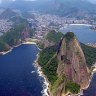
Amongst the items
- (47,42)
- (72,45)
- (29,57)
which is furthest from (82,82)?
(47,42)

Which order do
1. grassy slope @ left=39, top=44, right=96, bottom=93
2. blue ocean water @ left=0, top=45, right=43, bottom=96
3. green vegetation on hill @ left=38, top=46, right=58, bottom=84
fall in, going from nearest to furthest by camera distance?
grassy slope @ left=39, top=44, right=96, bottom=93 → blue ocean water @ left=0, top=45, right=43, bottom=96 → green vegetation on hill @ left=38, top=46, right=58, bottom=84

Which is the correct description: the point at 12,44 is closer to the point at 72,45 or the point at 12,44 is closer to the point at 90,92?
the point at 72,45

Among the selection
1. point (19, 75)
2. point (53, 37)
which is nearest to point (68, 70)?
point (19, 75)

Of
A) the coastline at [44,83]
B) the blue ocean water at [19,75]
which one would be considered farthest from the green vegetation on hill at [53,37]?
the coastline at [44,83]

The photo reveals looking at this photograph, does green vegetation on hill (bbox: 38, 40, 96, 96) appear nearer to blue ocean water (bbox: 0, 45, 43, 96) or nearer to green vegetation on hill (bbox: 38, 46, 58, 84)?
green vegetation on hill (bbox: 38, 46, 58, 84)

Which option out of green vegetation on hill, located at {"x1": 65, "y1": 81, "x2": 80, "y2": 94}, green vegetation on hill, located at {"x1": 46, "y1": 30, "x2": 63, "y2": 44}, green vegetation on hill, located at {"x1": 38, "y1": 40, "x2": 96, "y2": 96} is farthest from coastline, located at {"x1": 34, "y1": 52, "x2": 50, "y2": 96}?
green vegetation on hill, located at {"x1": 46, "y1": 30, "x2": 63, "y2": 44}

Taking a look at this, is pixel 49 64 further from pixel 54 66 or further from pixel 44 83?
pixel 44 83

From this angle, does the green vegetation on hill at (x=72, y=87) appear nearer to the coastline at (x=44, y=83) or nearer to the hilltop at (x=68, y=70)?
the hilltop at (x=68, y=70)
